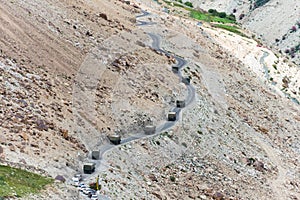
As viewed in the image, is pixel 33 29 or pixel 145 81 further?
pixel 145 81

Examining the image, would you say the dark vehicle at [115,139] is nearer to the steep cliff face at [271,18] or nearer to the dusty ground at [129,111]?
the dusty ground at [129,111]

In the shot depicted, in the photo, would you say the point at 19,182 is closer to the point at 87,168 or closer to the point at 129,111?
the point at 87,168

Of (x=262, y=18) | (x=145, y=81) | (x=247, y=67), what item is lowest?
(x=262, y=18)

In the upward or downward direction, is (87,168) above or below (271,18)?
above

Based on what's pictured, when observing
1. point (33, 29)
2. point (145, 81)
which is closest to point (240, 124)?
point (145, 81)

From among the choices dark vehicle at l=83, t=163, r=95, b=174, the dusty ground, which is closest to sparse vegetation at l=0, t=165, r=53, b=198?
→ the dusty ground

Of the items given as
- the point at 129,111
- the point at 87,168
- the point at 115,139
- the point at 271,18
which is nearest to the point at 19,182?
the point at 87,168

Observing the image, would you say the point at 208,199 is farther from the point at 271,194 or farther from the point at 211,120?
the point at 211,120
